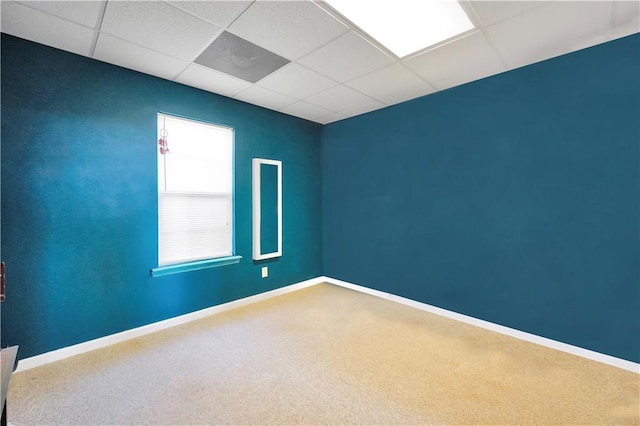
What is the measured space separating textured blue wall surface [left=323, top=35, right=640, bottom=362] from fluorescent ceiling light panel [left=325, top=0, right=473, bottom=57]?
1.06 m

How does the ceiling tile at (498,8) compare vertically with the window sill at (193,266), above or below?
above

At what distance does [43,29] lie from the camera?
201 cm

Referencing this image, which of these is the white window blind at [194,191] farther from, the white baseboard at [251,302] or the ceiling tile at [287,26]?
the ceiling tile at [287,26]

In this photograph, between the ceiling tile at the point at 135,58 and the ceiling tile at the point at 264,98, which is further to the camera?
the ceiling tile at the point at 264,98

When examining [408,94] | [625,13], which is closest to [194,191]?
[408,94]

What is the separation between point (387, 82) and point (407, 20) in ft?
3.10

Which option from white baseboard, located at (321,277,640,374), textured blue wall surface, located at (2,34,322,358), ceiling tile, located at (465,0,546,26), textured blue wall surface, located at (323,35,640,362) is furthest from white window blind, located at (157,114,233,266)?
ceiling tile, located at (465,0,546,26)

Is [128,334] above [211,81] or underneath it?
underneath

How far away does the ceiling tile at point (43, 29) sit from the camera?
1.84m

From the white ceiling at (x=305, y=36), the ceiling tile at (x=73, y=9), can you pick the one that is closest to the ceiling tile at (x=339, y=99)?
the white ceiling at (x=305, y=36)

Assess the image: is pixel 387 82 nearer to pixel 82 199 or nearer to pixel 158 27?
pixel 158 27

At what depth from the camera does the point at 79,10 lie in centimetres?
183

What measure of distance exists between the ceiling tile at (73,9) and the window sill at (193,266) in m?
2.07

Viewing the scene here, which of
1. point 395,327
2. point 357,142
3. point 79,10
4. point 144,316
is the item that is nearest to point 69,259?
point 144,316
